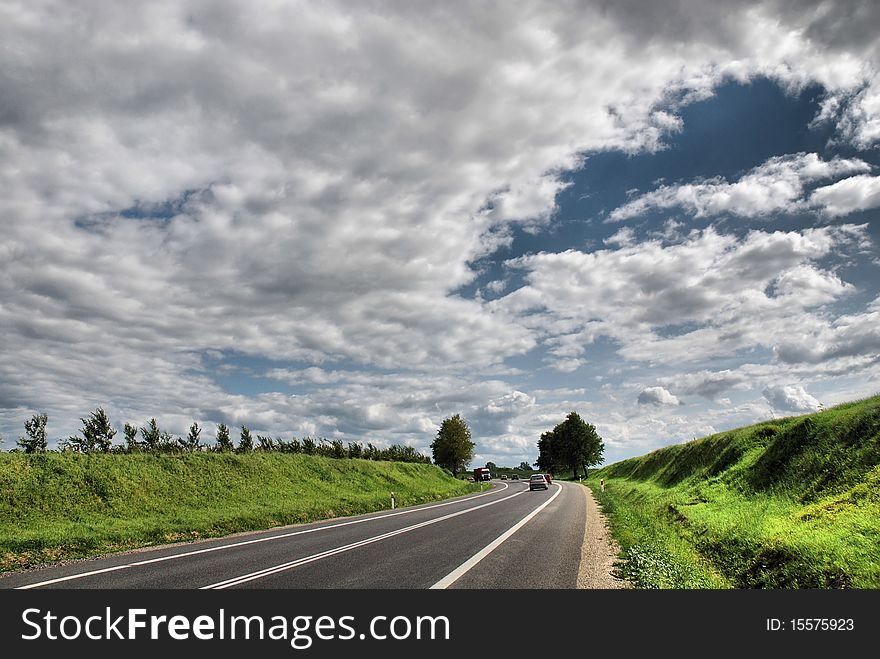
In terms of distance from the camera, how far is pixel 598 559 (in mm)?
10539

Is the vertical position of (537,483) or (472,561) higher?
(472,561)

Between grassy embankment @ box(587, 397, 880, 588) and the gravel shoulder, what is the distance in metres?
0.29

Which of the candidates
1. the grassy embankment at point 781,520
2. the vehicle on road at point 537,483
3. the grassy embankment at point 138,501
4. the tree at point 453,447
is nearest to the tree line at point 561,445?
the tree at point 453,447

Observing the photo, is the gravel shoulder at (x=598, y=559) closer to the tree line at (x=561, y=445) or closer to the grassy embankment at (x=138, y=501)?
the grassy embankment at (x=138, y=501)

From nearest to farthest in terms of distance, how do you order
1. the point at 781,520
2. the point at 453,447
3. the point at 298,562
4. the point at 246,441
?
the point at 298,562 < the point at 781,520 < the point at 246,441 < the point at 453,447

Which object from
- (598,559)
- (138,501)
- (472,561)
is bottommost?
(138,501)

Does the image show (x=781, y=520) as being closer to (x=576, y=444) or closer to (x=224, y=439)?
(x=224, y=439)

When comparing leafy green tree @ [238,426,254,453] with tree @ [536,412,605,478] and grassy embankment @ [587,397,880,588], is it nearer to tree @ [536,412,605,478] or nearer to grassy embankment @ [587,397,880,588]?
grassy embankment @ [587,397,880,588]

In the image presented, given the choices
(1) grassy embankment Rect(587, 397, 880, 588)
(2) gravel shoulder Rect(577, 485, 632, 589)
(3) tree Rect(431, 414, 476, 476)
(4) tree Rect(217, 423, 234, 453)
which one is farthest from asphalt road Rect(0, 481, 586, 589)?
(3) tree Rect(431, 414, 476, 476)

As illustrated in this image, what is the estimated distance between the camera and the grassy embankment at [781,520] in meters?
8.59

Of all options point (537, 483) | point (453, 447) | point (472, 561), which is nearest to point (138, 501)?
point (472, 561)

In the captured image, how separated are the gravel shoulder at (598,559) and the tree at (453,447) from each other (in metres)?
80.0

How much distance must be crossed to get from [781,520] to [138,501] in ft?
74.6

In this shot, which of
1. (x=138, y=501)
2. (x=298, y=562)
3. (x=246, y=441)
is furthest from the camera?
(x=246, y=441)
